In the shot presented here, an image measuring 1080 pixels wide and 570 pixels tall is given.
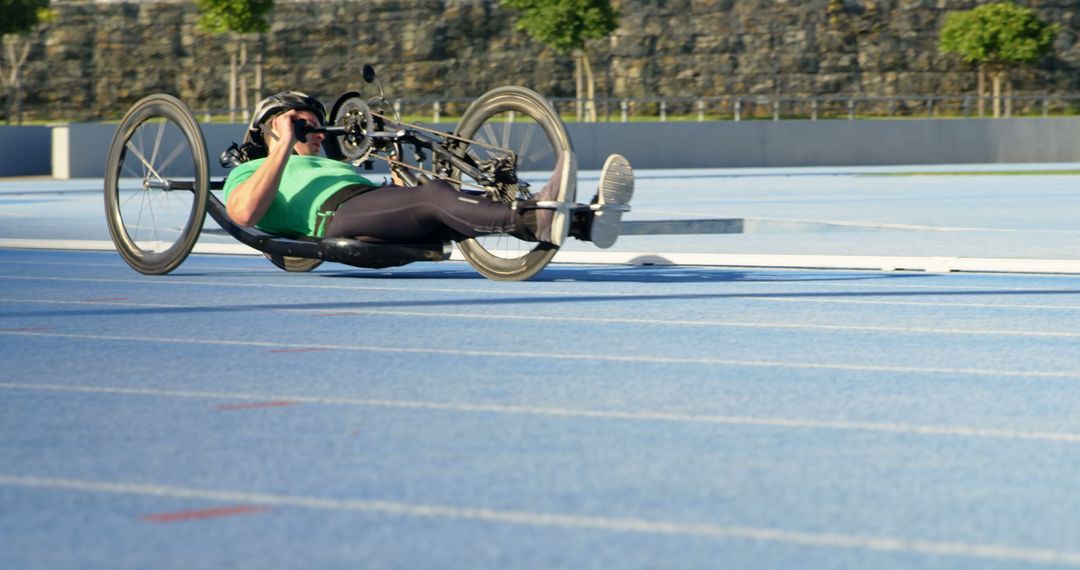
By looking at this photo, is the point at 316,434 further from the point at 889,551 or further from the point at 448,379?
the point at 889,551

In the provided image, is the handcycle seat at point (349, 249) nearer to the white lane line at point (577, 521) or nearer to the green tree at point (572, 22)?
the white lane line at point (577, 521)

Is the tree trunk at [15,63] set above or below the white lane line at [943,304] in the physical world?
above

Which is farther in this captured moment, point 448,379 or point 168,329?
point 168,329

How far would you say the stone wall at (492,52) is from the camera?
5841 cm

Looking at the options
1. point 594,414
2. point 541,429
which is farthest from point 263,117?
point 541,429

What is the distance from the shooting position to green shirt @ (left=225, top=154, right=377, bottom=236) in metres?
8.86

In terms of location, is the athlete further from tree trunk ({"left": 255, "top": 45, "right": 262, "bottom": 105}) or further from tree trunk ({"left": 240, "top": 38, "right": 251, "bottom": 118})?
tree trunk ({"left": 255, "top": 45, "right": 262, "bottom": 105})

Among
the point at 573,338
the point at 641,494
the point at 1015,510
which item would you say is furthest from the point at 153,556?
the point at 573,338

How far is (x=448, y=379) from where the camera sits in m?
6.06

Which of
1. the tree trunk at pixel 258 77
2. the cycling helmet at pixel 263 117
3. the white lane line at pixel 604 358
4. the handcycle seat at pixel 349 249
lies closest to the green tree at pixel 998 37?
the tree trunk at pixel 258 77

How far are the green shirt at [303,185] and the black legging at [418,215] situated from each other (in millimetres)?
164

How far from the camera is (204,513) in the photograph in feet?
13.1

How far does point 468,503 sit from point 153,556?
775mm

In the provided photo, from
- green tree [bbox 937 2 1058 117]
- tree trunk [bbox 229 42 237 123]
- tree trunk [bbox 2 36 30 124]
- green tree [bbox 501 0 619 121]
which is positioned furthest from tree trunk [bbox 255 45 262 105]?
green tree [bbox 937 2 1058 117]
